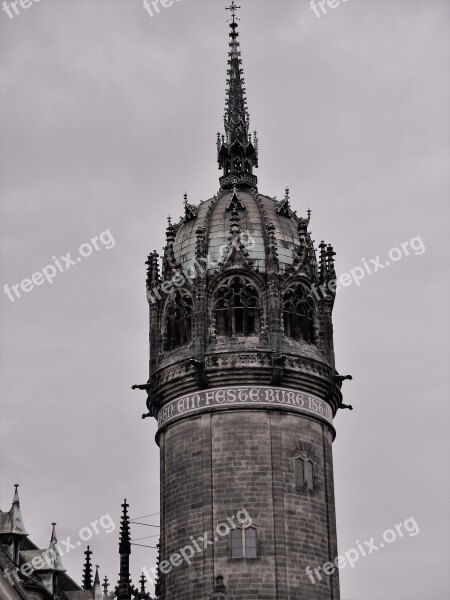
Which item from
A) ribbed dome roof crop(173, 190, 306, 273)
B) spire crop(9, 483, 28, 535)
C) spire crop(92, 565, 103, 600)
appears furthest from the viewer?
spire crop(92, 565, 103, 600)

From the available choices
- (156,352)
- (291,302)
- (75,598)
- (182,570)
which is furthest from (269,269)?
(75,598)

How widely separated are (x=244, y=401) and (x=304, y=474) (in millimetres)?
5085

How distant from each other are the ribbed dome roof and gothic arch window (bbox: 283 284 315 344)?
5.26 ft

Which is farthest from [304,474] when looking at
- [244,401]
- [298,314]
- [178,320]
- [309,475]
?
[178,320]

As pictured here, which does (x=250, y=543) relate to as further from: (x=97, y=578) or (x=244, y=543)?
(x=97, y=578)

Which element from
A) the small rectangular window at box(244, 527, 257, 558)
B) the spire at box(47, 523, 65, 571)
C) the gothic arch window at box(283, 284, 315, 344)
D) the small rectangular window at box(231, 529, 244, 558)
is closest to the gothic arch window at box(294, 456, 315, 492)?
the small rectangular window at box(244, 527, 257, 558)

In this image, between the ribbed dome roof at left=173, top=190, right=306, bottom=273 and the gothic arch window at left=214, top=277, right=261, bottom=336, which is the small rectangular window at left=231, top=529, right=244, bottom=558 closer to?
the gothic arch window at left=214, top=277, right=261, bottom=336

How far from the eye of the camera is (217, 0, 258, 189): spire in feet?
315

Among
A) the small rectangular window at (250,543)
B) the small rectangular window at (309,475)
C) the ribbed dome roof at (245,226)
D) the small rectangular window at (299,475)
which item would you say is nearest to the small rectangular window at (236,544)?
the small rectangular window at (250,543)

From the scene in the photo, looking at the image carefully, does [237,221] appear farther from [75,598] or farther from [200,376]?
[75,598]

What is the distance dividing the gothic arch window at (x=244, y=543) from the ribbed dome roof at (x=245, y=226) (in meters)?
14.8

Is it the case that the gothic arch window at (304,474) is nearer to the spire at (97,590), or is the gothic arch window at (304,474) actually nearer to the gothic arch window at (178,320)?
the gothic arch window at (178,320)

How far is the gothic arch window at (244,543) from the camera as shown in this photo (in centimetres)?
8281

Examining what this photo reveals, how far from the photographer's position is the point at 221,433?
3359 inches
